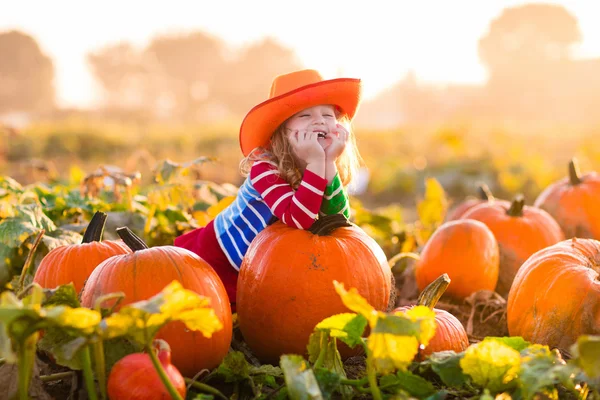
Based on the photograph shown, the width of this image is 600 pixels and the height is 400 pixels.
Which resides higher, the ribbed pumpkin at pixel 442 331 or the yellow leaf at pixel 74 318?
the yellow leaf at pixel 74 318

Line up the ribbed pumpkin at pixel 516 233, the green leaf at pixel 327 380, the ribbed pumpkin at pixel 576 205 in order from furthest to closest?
the ribbed pumpkin at pixel 576 205, the ribbed pumpkin at pixel 516 233, the green leaf at pixel 327 380

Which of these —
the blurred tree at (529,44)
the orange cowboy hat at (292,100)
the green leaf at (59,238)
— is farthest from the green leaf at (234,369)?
the blurred tree at (529,44)

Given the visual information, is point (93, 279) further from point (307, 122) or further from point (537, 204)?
point (537, 204)

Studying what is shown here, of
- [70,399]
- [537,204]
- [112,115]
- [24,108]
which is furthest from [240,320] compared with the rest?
[24,108]

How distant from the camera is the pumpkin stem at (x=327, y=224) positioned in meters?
2.65

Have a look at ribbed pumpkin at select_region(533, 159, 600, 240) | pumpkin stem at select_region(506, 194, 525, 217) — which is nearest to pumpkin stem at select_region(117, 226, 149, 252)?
pumpkin stem at select_region(506, 194, 525, 217)

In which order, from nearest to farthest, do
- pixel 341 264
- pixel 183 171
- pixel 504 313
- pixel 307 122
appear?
pixel 341 264 < pixel 307 122 < pixel 504 313 < pixel 183 171

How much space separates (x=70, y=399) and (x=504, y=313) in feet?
7.13

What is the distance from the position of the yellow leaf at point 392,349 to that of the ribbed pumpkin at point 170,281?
773mm

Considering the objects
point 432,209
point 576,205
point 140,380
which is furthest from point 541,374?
point 432,209

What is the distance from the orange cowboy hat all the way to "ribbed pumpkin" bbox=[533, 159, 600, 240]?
202 centimetres

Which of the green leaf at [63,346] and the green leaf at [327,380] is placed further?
the green leaf at [327,380]

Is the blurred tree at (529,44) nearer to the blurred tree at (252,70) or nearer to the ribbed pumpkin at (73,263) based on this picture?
the blurred tree at (252,70)

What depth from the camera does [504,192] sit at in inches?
373
